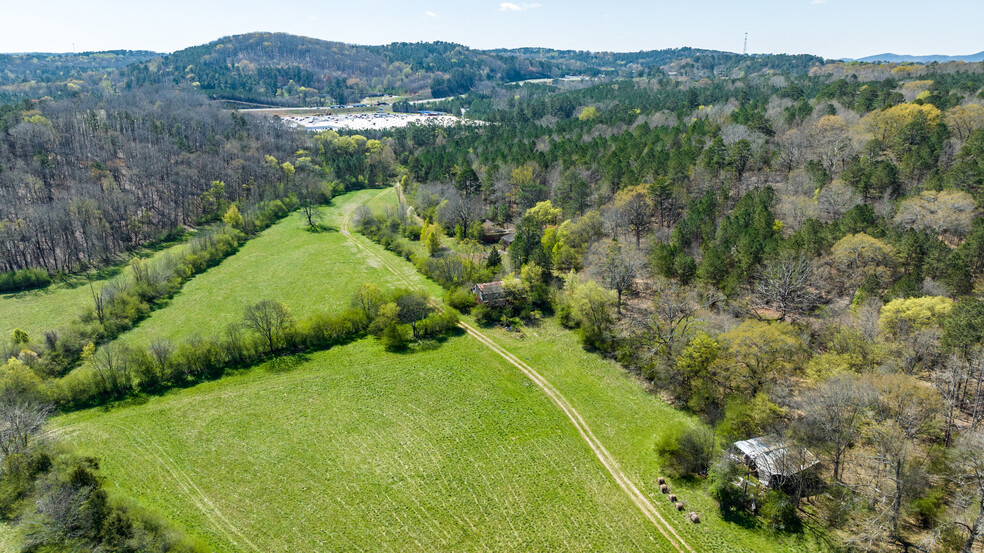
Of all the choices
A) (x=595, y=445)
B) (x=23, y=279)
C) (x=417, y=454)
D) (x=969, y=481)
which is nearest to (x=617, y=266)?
(x=595, y=445)

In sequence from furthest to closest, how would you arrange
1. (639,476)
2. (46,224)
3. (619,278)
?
(46,224) → (619,278) → (639,476)

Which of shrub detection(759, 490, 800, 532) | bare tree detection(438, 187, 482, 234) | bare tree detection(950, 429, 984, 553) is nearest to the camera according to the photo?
bare tree detection(950, 429, 984, 553)

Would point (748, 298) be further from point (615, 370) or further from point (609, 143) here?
point (609, 143)

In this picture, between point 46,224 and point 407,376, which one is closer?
point 407,376

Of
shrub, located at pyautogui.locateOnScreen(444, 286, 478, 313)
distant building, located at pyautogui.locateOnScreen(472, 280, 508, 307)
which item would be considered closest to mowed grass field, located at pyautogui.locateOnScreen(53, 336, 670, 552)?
distant building, located at pyautogui.locateOnScreen(472, 280, 508, 307)

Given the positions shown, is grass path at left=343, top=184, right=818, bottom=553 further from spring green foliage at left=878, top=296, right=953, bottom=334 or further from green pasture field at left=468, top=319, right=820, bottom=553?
spring green foliage at left=878, top=296, right=953, bottom=334

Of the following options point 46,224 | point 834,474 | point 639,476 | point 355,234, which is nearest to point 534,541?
point 639,476

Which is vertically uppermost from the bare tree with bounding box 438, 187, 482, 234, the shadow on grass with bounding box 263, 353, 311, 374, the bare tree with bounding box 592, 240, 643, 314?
the bare tree with bounding box 438, 187, 482, 234
